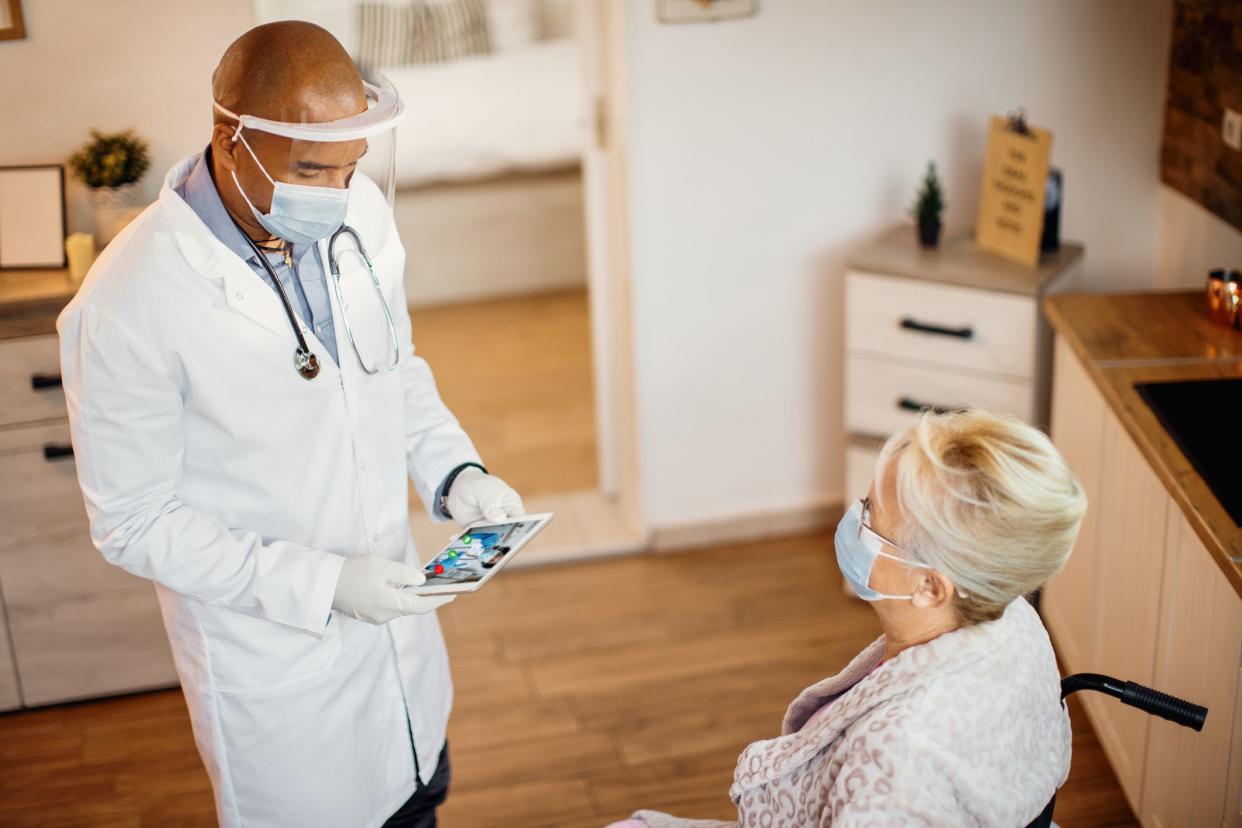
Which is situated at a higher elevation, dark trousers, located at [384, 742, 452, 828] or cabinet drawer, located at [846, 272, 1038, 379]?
cabinet drawer, located at [846, 272, 1038, 379]

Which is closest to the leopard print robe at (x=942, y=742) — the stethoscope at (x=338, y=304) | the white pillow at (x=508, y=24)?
the stethoscope at (x=338, y=304)

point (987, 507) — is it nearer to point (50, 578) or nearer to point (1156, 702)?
point (1156, 702)

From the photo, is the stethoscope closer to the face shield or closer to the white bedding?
the face shield

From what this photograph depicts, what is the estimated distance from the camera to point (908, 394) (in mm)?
3037

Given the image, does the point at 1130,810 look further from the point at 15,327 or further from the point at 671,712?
the point at 15,327

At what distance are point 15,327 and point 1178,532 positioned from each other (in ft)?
7.02

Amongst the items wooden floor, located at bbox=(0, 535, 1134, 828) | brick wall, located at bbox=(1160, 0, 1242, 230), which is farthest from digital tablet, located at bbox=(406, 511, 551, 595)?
brick wall, located at bbox=(1160, 0, 1242, 230)

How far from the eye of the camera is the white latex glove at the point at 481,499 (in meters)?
1.92

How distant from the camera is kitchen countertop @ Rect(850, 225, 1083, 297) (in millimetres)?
2863

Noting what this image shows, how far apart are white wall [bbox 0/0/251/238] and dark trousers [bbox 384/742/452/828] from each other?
1369 mm

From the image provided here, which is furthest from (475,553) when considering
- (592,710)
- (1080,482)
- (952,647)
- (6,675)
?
(6,675)

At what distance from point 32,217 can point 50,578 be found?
0.75m

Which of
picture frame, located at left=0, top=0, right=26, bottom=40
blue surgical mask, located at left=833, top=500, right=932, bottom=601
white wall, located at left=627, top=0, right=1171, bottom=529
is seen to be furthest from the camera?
white wall, located at left=627, top=0, right=1171, bottom=529

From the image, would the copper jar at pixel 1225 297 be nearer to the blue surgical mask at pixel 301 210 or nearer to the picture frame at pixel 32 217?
the blue surgical mask at pixel 301 210
